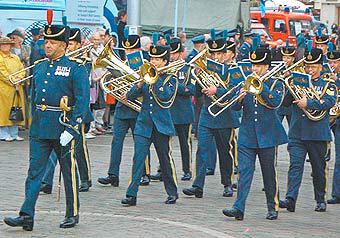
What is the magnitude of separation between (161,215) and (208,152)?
166 centimetres

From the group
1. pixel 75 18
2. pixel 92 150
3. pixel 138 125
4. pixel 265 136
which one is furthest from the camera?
pixel 75 18

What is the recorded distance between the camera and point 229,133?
41.0 feet

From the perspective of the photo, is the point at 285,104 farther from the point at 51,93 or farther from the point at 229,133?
the point at 51,93

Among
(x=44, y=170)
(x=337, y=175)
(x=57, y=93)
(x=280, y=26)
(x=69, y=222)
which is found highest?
(x=280, y=26)

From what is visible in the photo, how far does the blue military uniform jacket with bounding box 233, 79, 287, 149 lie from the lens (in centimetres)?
1080

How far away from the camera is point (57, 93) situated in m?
9.90

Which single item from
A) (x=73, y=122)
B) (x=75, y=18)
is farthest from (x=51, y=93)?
(x=75, y=18)

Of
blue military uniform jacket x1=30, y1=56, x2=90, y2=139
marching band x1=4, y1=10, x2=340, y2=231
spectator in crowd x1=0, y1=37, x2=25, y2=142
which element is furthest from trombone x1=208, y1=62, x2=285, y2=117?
spectator in crowd x1=0, y1=37, x2=25, y2=142

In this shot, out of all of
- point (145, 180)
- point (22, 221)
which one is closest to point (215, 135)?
point (145, 180)

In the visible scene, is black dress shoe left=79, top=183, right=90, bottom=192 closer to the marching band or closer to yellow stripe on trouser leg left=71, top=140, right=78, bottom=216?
Result: the marching band

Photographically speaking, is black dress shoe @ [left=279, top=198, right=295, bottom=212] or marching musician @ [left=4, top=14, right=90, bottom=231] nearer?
marching musician @ [left=4, top=14, right=90, bottom=231]

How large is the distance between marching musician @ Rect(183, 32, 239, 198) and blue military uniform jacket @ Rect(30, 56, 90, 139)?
247cm

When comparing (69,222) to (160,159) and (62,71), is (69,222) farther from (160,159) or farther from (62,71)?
(160,159)

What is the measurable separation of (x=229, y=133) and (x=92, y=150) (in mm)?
4475
